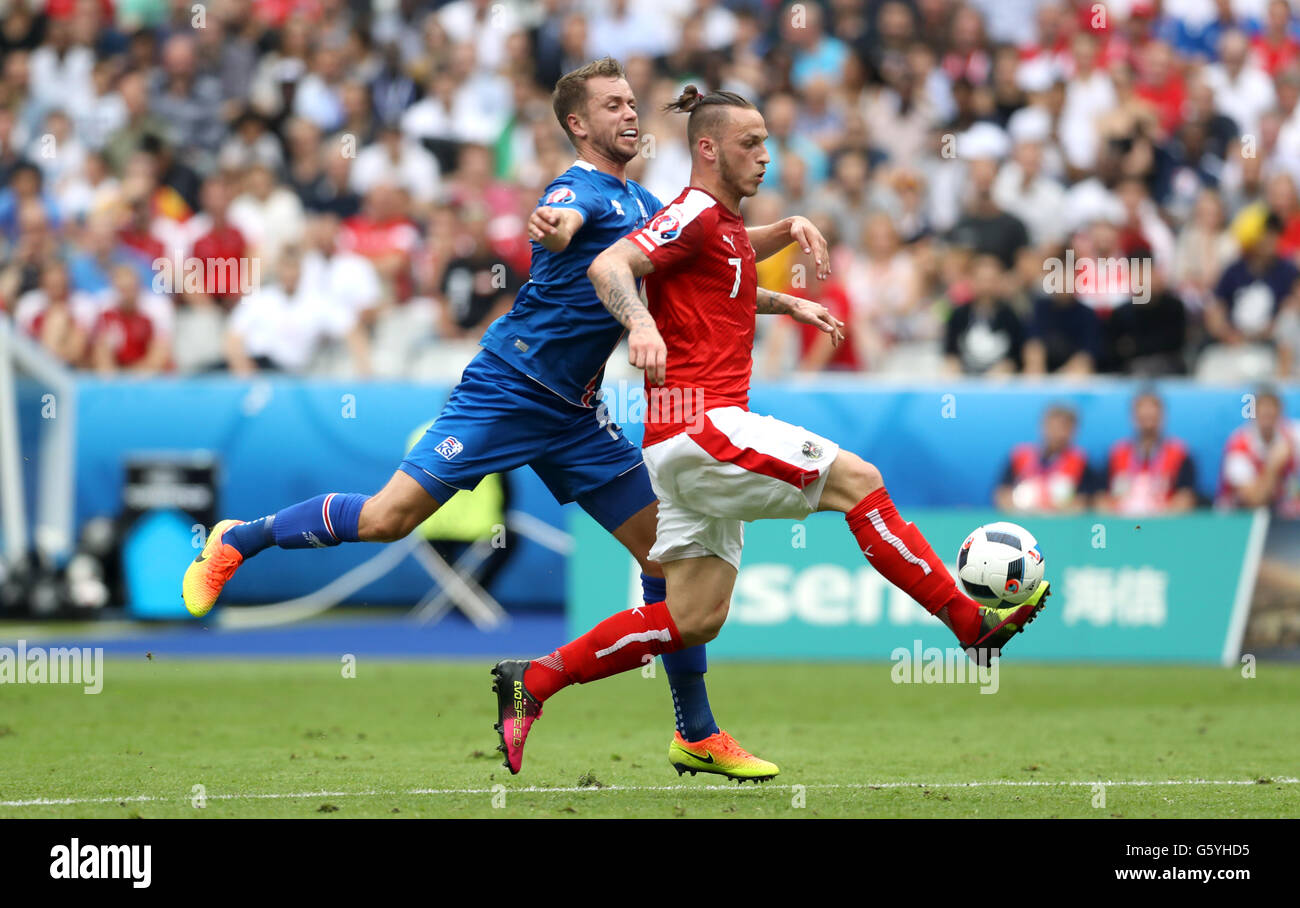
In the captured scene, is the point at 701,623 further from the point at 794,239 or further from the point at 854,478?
the point at 794,239

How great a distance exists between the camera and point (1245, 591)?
12023 mm

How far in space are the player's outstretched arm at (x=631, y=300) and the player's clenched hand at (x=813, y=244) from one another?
0.75m

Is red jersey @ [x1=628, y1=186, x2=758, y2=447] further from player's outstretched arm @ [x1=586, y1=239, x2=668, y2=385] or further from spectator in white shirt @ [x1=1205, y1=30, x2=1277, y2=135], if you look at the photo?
spectator in white shirt @ [x1=1205, y1=30, x2=1277, y2=135]

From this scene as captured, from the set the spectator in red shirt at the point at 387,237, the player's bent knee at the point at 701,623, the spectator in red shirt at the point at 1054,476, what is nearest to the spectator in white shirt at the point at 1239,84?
the spectator in red shirt at the point at 1054,476

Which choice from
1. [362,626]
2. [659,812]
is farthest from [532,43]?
[659,812]

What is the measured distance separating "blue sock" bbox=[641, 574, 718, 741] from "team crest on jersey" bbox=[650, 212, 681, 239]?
1506mm

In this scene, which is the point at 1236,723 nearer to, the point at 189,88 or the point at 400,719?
the point at 400,719

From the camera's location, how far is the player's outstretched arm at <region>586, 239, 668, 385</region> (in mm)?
5605

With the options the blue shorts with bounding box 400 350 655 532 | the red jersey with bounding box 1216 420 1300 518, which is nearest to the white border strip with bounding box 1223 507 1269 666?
the red jersey with bounding box 1216 420 1300 518

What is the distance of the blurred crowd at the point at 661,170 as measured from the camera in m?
14.5

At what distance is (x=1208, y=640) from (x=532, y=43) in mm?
9364

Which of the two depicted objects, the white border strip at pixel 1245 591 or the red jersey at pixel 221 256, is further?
the red jersey at pixel 221 256

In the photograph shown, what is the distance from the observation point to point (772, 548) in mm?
12164

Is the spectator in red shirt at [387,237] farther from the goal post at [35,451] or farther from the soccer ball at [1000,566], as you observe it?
the soccer ball at [1000,566]
